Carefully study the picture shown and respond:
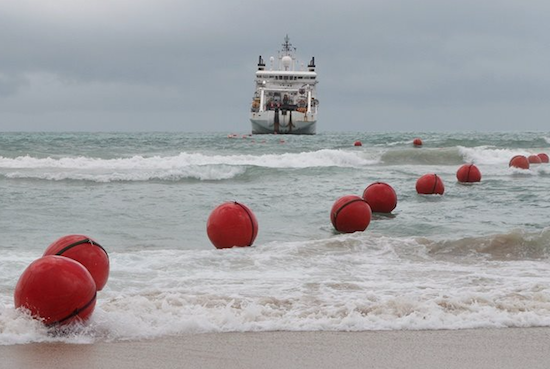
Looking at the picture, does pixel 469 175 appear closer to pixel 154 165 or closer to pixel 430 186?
pixel 430 186

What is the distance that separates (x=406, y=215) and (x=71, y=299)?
9517 mm

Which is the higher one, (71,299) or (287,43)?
(287,43)

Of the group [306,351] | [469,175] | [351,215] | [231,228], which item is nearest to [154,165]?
[469,175]

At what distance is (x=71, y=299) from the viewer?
16.2 ft

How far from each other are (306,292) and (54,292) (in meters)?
2.51

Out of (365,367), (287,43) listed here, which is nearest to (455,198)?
(365,367)

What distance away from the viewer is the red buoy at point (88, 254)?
6.60m

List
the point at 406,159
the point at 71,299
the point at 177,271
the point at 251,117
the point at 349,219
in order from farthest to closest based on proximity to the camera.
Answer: the point at 251,117 < the point at 406,159 < the point at 349,219 < the point at 177,271 < the point at 71,299

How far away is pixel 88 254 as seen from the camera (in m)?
6.61

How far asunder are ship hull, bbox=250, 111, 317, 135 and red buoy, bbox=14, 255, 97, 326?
6278cm

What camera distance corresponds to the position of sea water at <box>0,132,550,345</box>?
552 centimetres

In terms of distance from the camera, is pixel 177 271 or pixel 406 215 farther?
pixel 406 215

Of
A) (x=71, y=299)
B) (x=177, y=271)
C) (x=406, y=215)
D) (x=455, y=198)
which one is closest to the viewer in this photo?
(x=71, y=299)

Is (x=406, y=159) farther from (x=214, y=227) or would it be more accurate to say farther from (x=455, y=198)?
(x=214, y=227)
